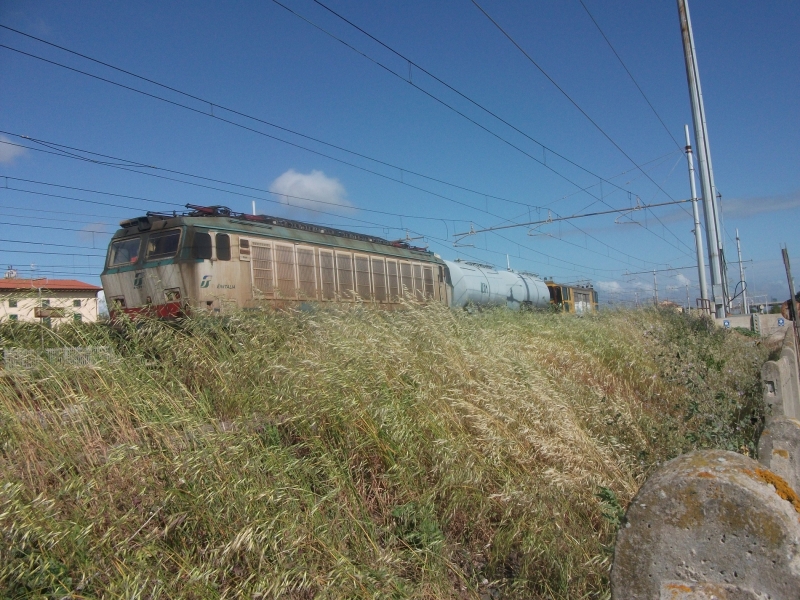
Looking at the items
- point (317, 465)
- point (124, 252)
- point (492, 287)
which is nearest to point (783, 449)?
point (317, 465)

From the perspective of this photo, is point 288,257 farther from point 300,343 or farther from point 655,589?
point 655,589

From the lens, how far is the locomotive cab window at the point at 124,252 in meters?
12.1

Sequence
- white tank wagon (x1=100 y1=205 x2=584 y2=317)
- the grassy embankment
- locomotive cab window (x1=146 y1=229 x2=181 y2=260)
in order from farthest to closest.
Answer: locomotive cab window (x1=146 y1=229 x2=181 y2=260)
white tank wagon (x1=100 y1=205 x2=584 y2=317)
the grassy embankment

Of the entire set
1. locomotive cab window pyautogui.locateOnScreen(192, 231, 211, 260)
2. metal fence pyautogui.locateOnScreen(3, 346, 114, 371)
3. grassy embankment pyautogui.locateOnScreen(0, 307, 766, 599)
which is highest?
locomotive cab window pyautogui.locateOnScreen(192, 231, 211, 260)

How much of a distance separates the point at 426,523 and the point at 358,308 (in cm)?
301

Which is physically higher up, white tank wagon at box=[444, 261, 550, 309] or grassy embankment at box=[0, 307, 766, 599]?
white tank wagon at box=[444, 261, 550, 309]

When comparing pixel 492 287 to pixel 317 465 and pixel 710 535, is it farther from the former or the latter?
pixel 710 535

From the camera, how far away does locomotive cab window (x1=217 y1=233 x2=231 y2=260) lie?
1139 cm

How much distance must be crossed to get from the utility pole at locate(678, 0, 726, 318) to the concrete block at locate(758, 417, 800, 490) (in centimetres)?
1511

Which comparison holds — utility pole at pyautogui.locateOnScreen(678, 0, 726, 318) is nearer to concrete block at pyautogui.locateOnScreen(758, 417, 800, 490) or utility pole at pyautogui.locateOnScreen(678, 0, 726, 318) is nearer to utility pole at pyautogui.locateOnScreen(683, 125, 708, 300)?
utility pole at pyautogui.locateOnScreen(683, 125, 708, 300)

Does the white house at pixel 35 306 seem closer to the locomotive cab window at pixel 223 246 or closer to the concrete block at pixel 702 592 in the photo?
the concrete block at pixel 702 592

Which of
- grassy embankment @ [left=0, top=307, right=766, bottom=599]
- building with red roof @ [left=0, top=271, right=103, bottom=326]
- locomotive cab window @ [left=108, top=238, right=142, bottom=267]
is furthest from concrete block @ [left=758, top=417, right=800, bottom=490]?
locomotive cab window @ [left=108, top=238, right=142, bottom=267]

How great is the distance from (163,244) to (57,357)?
25.6 feet

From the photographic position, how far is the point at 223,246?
1145 centimetres
